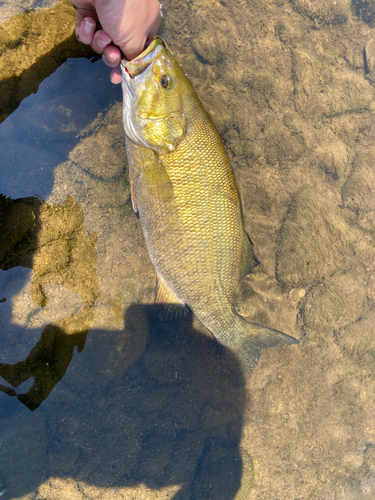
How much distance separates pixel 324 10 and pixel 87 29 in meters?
3.47

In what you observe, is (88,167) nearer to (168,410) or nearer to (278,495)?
(168,410)

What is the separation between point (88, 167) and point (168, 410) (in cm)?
290

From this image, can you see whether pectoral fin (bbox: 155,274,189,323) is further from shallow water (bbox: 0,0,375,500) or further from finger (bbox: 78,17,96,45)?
finger (bbox: 78,17,96,45)

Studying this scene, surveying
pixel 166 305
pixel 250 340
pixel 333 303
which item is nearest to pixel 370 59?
pixel 333 303

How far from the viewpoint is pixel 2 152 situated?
2.65 meters

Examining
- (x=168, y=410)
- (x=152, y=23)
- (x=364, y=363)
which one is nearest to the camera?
(x=152, y=23)

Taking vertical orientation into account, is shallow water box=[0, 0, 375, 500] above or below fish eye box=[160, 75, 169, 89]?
below

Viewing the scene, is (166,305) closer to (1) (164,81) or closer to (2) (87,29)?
(1) (164,81)

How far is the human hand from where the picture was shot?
178 cm

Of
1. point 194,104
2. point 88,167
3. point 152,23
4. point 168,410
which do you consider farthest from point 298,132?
point 168,410

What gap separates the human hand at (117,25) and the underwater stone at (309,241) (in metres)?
2.36

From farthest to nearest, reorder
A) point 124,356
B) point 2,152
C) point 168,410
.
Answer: point 168,410 → point 124,356 → point 2,152

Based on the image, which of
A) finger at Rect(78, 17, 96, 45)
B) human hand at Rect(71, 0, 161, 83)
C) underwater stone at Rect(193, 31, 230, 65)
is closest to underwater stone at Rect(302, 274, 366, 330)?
underwater stone at Rect(193, 31, 230, 65)

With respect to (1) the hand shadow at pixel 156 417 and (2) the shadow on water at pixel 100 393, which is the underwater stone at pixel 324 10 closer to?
(2) the shadow on water at pixel 100 393
